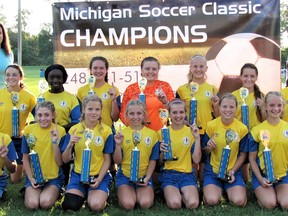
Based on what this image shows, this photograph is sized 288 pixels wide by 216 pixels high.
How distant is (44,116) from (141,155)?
109cm

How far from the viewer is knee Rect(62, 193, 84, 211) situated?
412 cm

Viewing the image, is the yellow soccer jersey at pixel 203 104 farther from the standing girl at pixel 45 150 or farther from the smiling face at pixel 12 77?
the smiling face at pixel 12 77

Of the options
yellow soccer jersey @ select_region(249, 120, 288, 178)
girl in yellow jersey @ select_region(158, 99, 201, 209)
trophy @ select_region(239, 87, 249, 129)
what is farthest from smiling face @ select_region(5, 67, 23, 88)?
yellow soccer jersey @ select_region(249, 120, 288, 178)

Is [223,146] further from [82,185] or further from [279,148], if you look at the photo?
[82,185]

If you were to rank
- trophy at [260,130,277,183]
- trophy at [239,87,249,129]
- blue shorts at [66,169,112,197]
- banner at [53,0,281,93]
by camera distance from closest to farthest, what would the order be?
trophy at [260,130,277,183]
blue shorts at [66,169,112,197]
trophy at [239,87,249,129]
banner at [53,0,281,93]

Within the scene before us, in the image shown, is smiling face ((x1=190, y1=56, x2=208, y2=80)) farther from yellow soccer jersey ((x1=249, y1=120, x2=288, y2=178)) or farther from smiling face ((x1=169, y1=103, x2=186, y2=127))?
yellow soccer jersey ((x1=249, y1=120, x2=288, y2=178))

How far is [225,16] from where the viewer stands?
6.20m

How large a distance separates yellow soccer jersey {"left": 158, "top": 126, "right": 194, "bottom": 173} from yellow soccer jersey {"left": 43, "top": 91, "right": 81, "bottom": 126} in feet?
3.56

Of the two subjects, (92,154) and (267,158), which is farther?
(92,154)

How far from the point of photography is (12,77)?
5012 mm

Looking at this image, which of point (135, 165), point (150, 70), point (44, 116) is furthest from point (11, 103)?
point (135, 165)

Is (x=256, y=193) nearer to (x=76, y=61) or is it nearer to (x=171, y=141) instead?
(x=171, y=141)

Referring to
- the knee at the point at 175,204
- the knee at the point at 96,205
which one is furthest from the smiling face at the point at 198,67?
the knee at the point at 96,205

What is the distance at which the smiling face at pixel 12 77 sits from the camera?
Result: 5.00m
